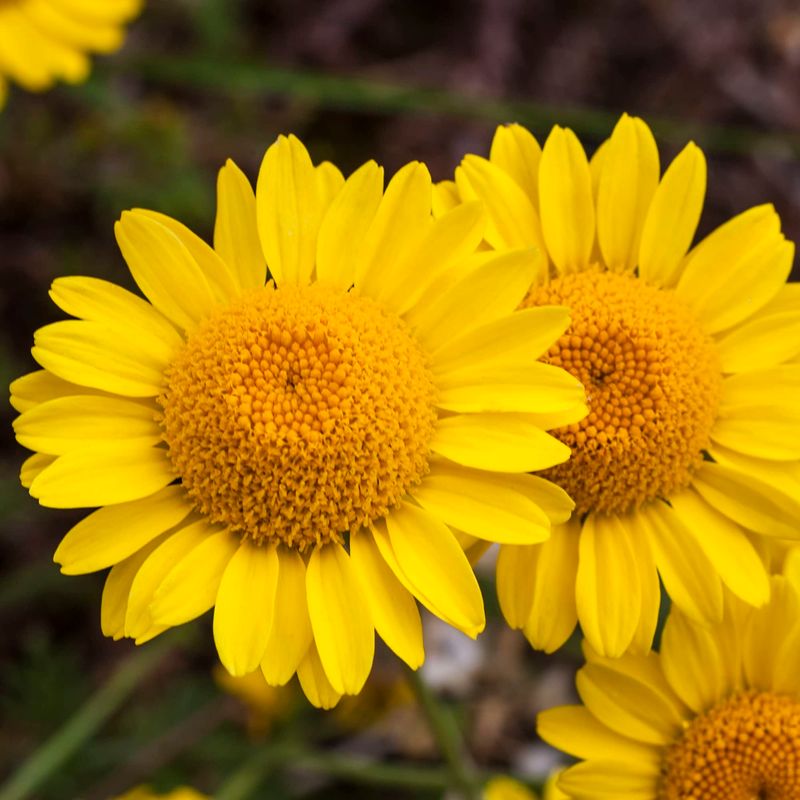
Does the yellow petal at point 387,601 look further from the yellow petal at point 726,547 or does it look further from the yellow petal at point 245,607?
the yellow petal at point 726,547

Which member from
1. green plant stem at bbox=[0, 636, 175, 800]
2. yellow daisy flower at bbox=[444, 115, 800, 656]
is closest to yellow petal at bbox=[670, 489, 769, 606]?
yellow daisy flower at bbox=[444, 115, 800, 656]

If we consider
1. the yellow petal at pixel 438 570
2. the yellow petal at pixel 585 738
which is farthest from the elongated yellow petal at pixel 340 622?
the yellow petal at pixel 585 738

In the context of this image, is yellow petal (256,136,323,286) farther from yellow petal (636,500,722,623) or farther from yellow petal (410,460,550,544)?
yellow petal (636,500,722,623)

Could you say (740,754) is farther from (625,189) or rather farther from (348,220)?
(348,220)

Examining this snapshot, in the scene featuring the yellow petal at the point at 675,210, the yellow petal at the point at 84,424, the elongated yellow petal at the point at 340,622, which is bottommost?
the elongated yellow petal at the point at 340,622

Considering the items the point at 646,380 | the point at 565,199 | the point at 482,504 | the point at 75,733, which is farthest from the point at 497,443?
the point at 75,733

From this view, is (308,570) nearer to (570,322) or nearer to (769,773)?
(570,322)
